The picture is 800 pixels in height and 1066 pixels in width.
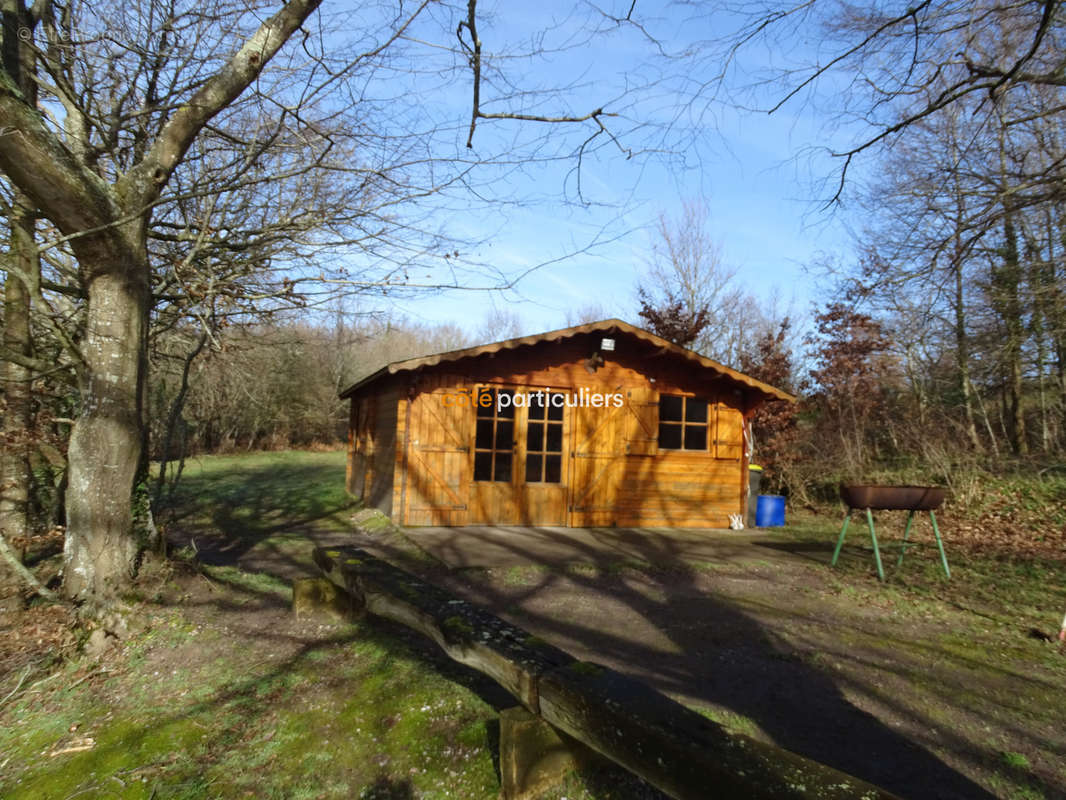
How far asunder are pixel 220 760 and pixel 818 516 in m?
12.3

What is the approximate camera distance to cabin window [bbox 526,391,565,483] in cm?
991

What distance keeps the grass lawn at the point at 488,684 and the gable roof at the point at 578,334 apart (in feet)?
10.6

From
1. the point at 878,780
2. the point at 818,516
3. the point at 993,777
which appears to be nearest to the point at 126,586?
the point at 878,780

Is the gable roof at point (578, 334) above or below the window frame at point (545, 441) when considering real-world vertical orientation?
above

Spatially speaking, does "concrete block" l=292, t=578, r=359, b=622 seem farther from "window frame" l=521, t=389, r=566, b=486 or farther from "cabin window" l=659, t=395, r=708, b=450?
"cabin window" l=659, t=395, r=708, b=450

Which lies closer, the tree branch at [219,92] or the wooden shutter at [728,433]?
the tree branch at [219,92]

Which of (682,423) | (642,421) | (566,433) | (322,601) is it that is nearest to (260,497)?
(566,433)

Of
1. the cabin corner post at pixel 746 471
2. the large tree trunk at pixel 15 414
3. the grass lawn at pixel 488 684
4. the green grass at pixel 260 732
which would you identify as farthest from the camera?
the cabin corner post at pixel 746 471

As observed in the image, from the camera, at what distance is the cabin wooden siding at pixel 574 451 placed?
9.23 m

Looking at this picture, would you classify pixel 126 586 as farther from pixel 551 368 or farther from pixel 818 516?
pixel 818 516

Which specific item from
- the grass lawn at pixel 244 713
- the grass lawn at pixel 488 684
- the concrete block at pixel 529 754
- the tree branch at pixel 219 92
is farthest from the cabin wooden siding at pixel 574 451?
the concrete block at pixel 529 754

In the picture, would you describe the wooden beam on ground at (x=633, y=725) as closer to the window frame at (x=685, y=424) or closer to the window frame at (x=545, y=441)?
the window frame at (x=545, y=441)

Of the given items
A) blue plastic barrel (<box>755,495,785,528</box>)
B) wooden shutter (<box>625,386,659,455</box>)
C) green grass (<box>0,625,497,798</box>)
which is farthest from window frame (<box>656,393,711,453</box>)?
green grass (<box>0,625,497,798</box>)

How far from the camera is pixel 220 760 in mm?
2814
